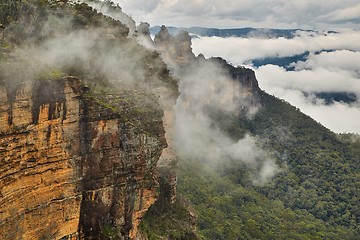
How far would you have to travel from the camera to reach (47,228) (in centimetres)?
2084

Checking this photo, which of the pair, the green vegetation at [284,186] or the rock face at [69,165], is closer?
the rock face at [69,165]

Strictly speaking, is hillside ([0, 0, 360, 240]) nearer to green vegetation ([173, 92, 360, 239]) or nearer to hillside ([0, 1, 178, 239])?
hillside ([0, 1, 178, 239])

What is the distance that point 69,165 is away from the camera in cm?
2136

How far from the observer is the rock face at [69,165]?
18.8 meters

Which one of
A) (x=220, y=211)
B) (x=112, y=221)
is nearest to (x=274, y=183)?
(x=220, y=211)

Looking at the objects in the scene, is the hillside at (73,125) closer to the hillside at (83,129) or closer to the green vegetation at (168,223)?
the hillside at (83,129)

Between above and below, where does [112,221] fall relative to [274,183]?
above

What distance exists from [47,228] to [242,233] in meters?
36.0

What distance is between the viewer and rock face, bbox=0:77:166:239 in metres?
18.8

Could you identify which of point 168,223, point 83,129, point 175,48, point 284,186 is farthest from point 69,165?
point 175,48

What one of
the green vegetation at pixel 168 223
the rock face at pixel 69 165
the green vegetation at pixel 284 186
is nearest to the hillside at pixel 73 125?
the rock face at pixel 69 165

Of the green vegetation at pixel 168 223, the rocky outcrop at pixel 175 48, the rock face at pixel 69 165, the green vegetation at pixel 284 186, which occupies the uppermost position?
the rocky outcrop at pixel 175 48

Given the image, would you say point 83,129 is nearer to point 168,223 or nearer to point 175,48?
point 168,223

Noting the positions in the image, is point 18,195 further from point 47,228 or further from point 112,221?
point 112,221
